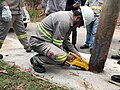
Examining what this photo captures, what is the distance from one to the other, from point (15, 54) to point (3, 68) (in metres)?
1.05

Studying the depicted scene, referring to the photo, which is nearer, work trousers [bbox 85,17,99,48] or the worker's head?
the worker's head

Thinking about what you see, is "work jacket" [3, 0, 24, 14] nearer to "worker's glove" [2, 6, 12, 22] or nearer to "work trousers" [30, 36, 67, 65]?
"worker's glove" [2, 6, 12, 22]

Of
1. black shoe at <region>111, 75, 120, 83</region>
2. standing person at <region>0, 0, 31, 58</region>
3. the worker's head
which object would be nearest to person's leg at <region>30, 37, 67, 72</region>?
the worker's head

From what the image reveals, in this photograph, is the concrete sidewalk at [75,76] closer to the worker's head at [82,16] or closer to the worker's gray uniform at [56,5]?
the worker's head at [82,16]

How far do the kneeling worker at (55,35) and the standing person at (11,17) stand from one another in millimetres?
952

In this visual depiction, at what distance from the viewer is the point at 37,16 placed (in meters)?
14.6

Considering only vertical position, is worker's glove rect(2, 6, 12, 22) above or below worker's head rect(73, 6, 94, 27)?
below

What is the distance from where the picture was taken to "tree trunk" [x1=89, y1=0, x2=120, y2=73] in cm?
448

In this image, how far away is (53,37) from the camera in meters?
4.58

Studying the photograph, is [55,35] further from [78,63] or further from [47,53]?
[78,63]

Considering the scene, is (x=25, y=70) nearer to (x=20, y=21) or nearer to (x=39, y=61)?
(x=39, y=61)

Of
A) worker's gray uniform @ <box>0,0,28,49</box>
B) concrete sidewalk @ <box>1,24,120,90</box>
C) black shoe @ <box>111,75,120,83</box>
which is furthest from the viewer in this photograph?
worker's gray uniform @ <box>0,0,28,49</box>

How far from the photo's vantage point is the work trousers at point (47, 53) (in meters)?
4.54

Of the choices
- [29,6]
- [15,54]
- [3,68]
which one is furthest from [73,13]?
[29,6]
